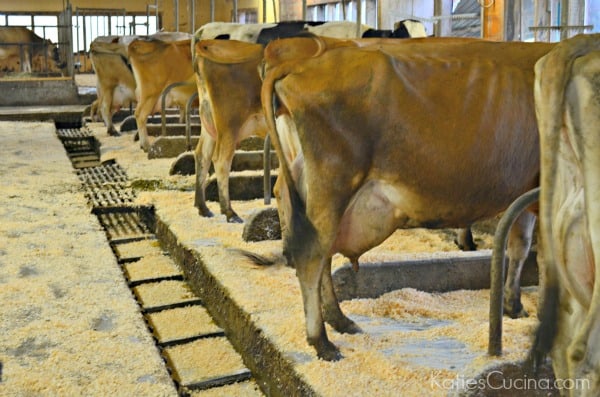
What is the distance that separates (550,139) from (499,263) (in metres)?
0.78

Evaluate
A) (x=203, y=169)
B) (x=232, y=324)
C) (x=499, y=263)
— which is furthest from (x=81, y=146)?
(x=499, y=263)

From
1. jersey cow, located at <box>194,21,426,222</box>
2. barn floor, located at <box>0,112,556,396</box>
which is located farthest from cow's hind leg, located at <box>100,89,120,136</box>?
barn floor, located at <box>0,112,556,396</box>

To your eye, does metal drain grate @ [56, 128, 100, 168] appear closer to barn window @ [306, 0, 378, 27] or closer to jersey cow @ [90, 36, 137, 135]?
jersey cow @ [90, 36, 137, 135]

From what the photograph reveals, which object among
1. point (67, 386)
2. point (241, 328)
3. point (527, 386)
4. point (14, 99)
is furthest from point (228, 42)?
point (14, 99)

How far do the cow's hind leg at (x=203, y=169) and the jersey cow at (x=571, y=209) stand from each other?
4339 millimetres

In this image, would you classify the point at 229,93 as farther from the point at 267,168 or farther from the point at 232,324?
the point at 232,324

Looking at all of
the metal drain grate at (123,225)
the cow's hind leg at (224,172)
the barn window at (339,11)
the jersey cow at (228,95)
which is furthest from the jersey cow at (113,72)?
the cow's hind leg at (224,172)

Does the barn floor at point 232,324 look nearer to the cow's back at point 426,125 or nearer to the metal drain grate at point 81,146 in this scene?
the cow's back at point 426,125

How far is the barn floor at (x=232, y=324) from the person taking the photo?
3213 mm

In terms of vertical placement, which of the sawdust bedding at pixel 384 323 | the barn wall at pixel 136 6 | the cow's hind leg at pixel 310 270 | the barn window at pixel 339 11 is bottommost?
the sawdust bedding at pixel 384 323

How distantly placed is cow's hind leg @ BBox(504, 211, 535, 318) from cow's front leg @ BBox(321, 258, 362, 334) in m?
0.90

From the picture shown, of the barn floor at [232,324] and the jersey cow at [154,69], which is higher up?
the jersey cow at [154,69]

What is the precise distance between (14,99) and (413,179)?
632 inches

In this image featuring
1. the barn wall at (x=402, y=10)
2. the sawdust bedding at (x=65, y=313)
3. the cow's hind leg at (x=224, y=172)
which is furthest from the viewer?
the barn wall at (x=402, y=10)
